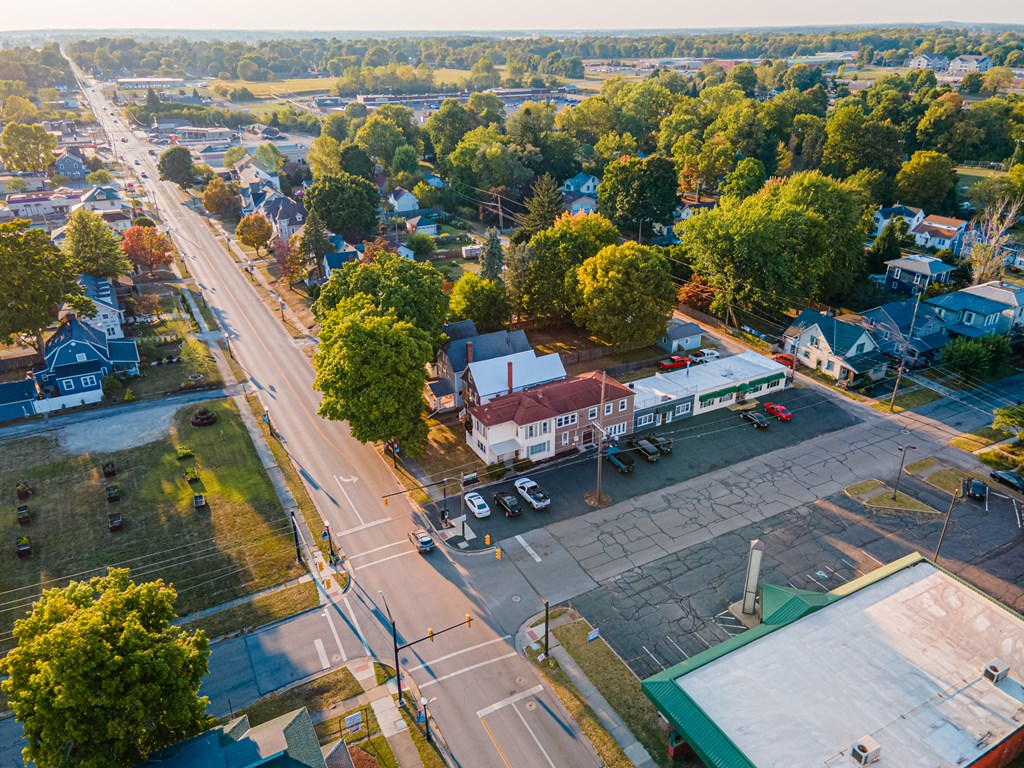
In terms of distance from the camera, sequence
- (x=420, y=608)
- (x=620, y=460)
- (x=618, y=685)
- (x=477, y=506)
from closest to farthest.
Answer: (x=618, y=685), (x=420, y=608), (x=477, y=506), (x=620, y=460)

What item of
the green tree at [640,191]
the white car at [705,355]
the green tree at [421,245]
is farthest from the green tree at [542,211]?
the white car at [705,355]

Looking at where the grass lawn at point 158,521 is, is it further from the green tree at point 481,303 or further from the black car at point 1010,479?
the black car at point 1010,479

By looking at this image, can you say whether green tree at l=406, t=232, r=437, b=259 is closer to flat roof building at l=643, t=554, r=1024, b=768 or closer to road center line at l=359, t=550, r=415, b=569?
road center line at l=359, t=550, r=415, b=569

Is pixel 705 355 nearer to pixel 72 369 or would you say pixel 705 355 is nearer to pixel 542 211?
pixel 542 211

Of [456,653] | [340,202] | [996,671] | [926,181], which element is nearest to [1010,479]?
[996,671]

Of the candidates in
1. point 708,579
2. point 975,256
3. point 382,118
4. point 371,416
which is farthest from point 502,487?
point 382,118
